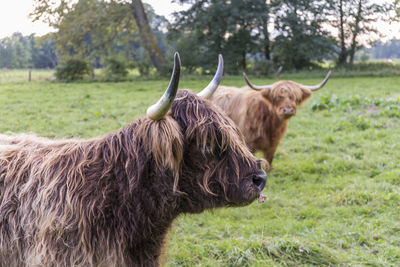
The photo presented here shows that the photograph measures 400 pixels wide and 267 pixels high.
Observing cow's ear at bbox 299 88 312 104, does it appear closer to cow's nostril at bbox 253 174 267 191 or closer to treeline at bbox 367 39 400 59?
cow's nostril at bbox 253 174 267 191

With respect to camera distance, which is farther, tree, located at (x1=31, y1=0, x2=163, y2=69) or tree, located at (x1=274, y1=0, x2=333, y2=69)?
tree, located at (x1=274, y1=0, x2=333, y2=69)

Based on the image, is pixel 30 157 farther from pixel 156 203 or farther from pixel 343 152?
pixel 343 152

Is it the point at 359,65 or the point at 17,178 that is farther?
the point at 359,65

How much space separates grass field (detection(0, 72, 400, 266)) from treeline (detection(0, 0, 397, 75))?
43.4ft

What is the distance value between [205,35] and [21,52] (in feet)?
41.7

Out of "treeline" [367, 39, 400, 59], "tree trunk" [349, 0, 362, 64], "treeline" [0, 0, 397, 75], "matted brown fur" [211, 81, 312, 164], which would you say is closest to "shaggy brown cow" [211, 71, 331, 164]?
"matted brown fur" [211, 81, 312, 164]

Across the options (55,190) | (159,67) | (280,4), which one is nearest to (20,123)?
(55,190)

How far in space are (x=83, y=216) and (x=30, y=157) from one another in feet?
2.20

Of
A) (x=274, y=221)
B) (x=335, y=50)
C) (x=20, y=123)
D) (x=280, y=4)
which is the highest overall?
(x=280, y=4)

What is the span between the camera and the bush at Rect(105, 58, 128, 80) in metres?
24.0

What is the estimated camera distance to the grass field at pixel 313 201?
3943 millimetres

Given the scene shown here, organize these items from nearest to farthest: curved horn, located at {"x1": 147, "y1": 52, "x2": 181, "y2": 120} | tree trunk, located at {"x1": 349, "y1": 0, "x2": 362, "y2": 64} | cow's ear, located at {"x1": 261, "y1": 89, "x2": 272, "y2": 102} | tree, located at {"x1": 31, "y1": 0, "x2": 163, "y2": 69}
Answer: curved horn, located at {"x1": 147, "y1": 52, "x2": 181, "y2": 120}, cow's ear, located at {"x1": 261, "y1": 89, "x2": 272, "y2": 102}, tree, located at {"x1": 31, "y1": 0, "x2": 163, "y2": 69}, tree trunk, located at {"x1": 349, "y1": 0, "x2": 362, "y2": 64}

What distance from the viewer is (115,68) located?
24.1 m

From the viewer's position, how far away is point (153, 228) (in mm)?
2344
